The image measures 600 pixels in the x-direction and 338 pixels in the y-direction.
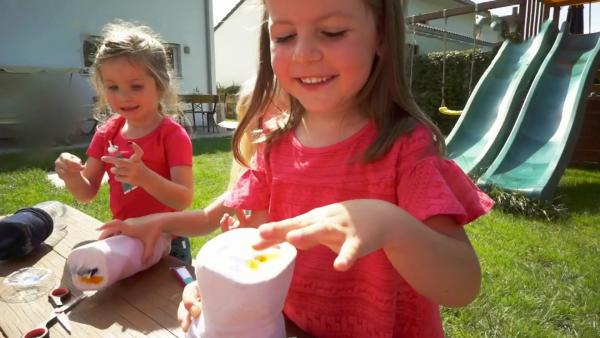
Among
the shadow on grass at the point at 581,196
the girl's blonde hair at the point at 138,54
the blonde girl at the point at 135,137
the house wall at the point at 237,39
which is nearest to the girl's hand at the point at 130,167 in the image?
the blonde girl at the point at 135,137

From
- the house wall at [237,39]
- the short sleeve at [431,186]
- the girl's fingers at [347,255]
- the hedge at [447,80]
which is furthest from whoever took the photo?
the house wall at [237,39]

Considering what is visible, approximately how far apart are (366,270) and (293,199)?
257mm

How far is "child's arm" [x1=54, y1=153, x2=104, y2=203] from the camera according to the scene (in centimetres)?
167

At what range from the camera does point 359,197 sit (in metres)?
1.00

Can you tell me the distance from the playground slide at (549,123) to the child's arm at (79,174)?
3734 millimetres

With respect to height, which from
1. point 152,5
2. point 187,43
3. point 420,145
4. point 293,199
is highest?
point 152,5

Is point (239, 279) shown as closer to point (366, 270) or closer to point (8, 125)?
point (366, 270)

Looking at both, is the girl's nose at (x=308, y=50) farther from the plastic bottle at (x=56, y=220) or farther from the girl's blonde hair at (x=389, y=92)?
the plastic bottle at (x=56, y=220)

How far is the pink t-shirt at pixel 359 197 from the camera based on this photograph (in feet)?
2.90

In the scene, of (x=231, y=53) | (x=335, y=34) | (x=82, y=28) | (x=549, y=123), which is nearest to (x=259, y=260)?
(x=335, y=34)

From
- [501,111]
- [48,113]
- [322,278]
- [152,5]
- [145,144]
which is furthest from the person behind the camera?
[152,5]

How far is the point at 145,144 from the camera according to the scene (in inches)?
70.5

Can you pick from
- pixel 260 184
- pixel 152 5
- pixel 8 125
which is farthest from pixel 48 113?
pixel 260 184

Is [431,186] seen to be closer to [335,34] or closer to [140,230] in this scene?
[335,34]
